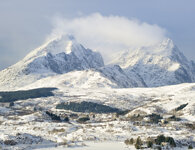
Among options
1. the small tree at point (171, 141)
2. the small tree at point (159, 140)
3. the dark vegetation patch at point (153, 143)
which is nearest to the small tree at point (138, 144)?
the dark vegetation patch at point (153, 143)

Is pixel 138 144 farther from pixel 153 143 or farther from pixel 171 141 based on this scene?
pixel 171 141

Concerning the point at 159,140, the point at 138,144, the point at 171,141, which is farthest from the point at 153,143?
the point at 171,141

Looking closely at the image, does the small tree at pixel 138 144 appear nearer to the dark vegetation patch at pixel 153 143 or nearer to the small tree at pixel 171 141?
the dark vegetation patch at pixel 153 143

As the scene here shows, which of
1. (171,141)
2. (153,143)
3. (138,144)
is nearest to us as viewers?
(138,144)

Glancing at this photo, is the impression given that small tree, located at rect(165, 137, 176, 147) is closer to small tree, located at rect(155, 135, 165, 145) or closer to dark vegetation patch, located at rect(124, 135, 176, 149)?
dark vegetation patch, located at rect(124, 135, 176, 149)

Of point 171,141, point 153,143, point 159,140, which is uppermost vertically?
point 159,140

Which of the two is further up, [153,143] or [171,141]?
[171,141]

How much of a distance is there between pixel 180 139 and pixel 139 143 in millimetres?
22935

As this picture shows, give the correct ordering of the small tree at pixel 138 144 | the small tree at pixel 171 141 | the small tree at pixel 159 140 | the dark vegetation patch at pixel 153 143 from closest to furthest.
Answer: the small tree at pixel 138 144
the dark vegetation patch at pixel 153 143
the small tree at pixel 159 140
the small tree at pixel 171 141

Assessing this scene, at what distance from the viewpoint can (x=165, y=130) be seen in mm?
168750

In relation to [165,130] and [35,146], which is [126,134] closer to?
[165,130]

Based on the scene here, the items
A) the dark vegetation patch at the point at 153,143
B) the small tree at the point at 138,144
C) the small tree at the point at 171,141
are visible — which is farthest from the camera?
the small tree at the point at 171,141

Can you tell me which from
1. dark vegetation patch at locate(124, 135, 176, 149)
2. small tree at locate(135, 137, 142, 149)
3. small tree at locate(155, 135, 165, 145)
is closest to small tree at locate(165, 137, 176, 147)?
dark vegetation patch at locate(124, 135, 176, 149)

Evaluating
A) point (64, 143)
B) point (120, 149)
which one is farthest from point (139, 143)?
point (64, 143)
